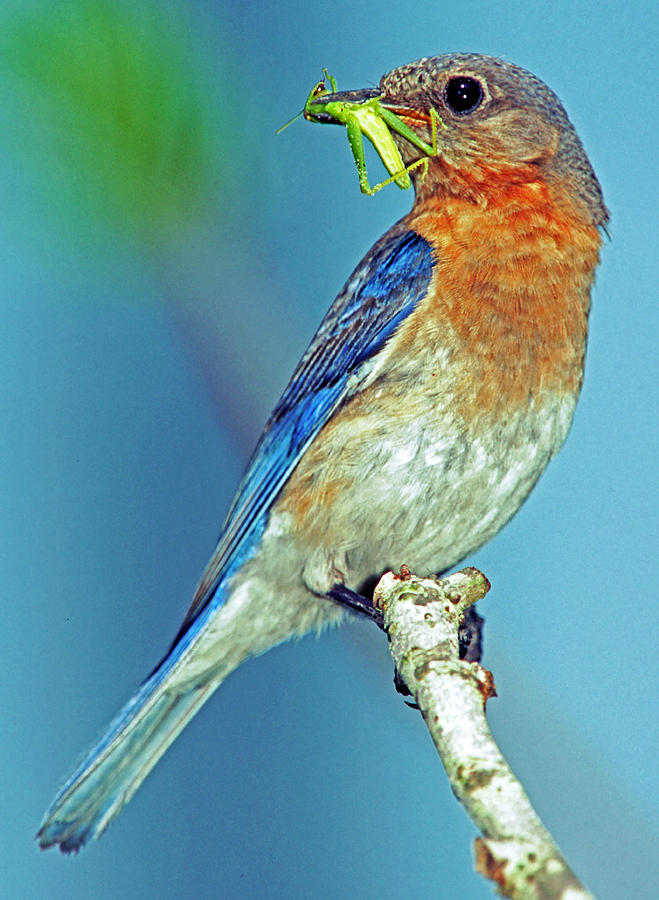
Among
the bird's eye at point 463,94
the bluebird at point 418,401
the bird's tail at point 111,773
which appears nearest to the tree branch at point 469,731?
the bluebird at point 418,401

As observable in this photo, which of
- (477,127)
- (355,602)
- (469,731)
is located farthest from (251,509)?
(469,731)

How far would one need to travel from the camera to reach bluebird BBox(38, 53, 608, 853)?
7.59 feet

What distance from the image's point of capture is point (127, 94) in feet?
10.2

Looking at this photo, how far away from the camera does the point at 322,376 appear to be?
259 cm

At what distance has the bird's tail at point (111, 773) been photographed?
96.7 inches

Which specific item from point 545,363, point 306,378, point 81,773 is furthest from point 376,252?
point 81,773

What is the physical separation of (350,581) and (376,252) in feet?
2.98

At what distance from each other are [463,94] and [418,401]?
2.99 feet

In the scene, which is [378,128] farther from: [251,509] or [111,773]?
[111,773]

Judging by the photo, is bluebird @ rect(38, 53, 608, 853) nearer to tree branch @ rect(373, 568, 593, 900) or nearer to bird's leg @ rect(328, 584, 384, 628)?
bird's leg @ rect(328, 584, 384, 628)

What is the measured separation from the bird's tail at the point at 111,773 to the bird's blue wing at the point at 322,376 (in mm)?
245

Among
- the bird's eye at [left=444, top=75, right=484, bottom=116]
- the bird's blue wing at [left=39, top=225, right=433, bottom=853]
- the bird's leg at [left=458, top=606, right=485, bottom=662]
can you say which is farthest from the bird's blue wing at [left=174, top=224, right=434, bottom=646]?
the bird's leg at [left=458, top=606, right=485, bottom=662]

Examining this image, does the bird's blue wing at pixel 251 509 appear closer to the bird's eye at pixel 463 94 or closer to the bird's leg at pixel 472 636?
the bird's eye at pixel 463 94

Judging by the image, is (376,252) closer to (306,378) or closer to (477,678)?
(306,378)
